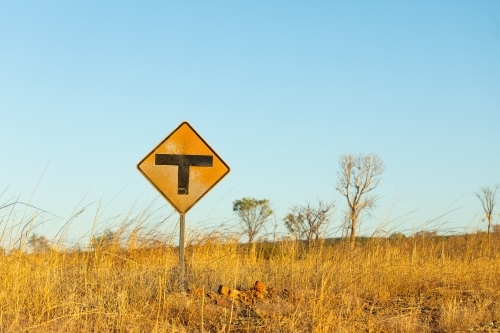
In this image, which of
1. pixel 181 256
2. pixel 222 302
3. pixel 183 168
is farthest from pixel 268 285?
pixel 183 168

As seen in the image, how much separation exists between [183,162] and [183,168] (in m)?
0.08

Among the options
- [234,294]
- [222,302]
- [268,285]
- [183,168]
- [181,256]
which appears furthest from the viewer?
[268,285]

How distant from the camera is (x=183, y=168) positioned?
8281mm

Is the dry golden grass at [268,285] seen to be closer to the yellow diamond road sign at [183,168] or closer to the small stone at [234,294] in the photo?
the small stone at [234,294]

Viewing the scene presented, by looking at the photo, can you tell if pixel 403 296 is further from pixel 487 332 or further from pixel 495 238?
pixel 495 238

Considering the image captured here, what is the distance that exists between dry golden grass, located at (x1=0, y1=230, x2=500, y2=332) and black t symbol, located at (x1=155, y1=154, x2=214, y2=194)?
1.10 m

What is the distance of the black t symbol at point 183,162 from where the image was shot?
8250mm

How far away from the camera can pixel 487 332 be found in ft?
20.5

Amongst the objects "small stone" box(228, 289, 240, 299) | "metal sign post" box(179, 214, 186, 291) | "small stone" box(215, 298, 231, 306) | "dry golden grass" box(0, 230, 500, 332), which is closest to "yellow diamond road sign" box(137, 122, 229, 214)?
"metal sign post" box(179, 214, 186, 291)

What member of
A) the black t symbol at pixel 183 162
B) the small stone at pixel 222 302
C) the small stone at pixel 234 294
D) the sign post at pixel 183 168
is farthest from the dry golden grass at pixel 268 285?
the black t symbol at pixel 183 162

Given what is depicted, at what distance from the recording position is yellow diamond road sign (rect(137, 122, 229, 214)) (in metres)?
8.23

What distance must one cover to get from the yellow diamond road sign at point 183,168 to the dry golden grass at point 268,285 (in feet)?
3.26

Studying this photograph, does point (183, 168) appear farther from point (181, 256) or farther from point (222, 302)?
point (222, 302)

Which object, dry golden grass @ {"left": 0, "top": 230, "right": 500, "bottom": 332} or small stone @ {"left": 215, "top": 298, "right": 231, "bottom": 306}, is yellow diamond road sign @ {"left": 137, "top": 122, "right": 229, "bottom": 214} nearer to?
dry golden grass @ {"left": 0, "top": 230, "right": 500, "bottom": 332}
